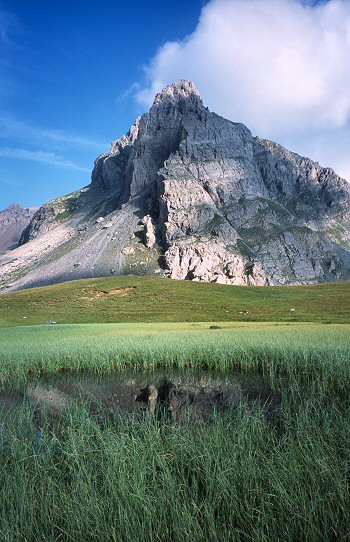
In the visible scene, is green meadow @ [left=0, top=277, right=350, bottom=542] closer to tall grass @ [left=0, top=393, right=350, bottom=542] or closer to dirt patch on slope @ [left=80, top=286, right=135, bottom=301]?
tall grass @ [left=0, top=393, right=350, bottom=542]

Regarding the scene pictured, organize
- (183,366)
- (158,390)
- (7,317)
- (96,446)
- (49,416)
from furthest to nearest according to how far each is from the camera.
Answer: (7,317), (183,366), (158,390), (49,416), (96,446)

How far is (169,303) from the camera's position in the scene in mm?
66750

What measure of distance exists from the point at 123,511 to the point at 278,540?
1767 mm

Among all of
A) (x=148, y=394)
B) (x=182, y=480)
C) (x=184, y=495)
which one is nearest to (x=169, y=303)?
(x=148, y=394)

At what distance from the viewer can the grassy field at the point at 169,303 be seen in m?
54.8

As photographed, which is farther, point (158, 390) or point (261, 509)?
point (158, 390)

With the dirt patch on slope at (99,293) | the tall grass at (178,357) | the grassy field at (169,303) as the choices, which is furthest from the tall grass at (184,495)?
the dirt patch on slope at (99,293)

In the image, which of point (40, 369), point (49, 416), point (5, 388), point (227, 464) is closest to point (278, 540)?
point (227, 464)

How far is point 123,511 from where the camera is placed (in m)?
4.16

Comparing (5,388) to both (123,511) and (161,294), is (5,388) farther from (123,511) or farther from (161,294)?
(161,294)

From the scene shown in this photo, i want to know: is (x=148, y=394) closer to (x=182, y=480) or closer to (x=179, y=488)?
(x=182, y=480)

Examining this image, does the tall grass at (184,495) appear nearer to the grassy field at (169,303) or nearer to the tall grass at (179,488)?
the tall grass at (179,488)

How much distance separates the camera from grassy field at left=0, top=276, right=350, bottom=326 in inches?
2156

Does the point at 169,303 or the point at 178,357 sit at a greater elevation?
the point at 178,357
